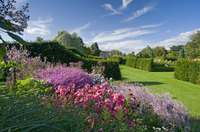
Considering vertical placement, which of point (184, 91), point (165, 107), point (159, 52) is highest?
point (159, 52)

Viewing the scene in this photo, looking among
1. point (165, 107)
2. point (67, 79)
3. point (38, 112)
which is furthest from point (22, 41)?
point (67, 79)

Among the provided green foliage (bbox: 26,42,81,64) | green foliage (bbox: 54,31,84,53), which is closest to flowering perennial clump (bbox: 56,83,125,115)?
green foliage (bbox: 26,42,81,64)

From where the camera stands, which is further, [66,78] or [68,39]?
[68,39]

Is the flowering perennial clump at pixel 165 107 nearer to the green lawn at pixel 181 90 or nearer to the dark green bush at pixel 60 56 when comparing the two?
the green lawn at pixel 181 90

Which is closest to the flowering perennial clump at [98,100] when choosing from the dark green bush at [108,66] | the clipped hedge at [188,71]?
the dark green bush at [108,66]

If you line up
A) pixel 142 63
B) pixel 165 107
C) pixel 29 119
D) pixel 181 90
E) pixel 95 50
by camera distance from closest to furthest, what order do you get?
pixel 29 119
pixel 165 107
pixel 181 90
pixel 142 63
pixel 95 50

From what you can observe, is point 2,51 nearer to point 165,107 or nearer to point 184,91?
point 165,107

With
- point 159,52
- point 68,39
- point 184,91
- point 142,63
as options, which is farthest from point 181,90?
point 159,52

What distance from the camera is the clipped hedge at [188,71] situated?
2220 cm

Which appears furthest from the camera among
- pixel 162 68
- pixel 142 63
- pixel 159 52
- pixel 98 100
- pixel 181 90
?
pixel 159 52

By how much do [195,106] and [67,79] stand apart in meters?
5.24

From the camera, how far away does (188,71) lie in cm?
2380

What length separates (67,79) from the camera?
28.3 ft

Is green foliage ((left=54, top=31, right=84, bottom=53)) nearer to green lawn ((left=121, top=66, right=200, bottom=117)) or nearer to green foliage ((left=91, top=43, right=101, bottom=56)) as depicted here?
green foliage ((left=91, top=43, right=101, bottom=56))
